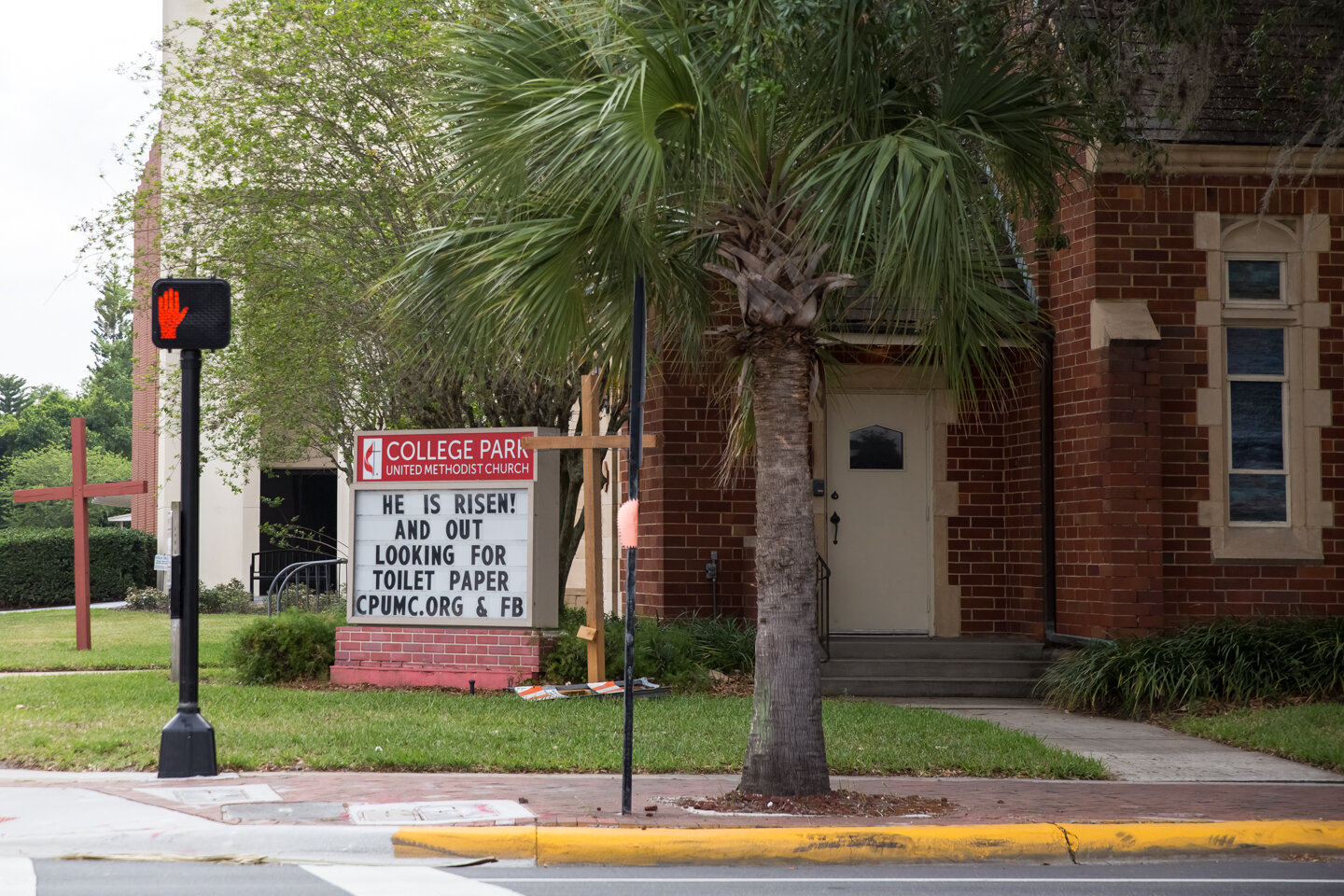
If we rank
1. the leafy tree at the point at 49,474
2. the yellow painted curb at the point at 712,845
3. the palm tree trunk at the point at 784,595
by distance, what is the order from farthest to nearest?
the leafy tree at the point at 49,474, the palm tree trunk at the point at 784,595, the yellow painted curb at the point at 712,845

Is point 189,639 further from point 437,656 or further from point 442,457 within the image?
point 442,457

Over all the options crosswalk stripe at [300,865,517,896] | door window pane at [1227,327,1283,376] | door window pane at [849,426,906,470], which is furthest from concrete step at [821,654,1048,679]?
crosswalk stripe at [300,865,517,896]

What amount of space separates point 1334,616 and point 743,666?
5.86 meters

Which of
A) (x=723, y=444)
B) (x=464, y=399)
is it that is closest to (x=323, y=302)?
(x=464, y=399)

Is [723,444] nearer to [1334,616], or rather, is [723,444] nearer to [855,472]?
[855,472]

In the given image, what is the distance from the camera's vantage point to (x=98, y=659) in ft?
52.9

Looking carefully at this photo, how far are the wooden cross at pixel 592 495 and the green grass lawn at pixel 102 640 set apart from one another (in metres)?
4.63

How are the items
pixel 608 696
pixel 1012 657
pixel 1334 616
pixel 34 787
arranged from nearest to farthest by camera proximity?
pixel 34 787, pixel 608 696, pixel 1334 616, pixel 1012 657

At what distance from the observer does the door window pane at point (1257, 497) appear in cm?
1402

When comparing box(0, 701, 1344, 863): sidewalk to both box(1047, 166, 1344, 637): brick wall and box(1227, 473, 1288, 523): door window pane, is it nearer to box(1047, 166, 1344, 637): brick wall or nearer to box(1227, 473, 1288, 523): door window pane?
box(1047, 166, 1344, 637): brick wall

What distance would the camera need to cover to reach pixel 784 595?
820 cm

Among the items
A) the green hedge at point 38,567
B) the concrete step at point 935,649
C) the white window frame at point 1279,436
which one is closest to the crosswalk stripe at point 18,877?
the concrete step at point 935,649

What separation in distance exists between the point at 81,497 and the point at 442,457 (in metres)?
6.57

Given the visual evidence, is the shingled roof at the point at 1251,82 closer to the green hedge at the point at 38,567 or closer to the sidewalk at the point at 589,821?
the sidewalk at the point at 589,821
